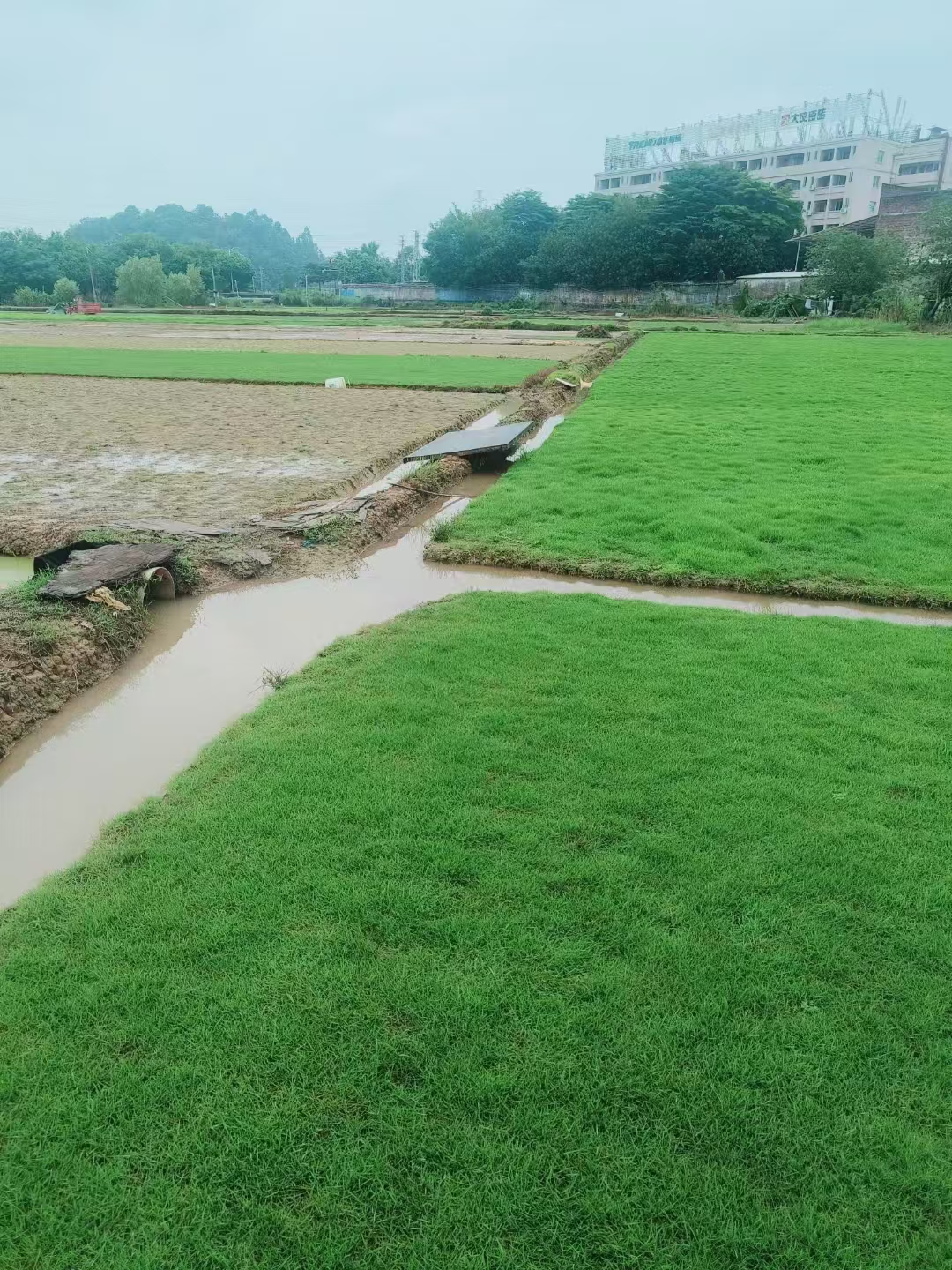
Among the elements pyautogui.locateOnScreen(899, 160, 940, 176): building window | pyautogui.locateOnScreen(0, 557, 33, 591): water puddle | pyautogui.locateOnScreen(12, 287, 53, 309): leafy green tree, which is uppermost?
pyautogui.locateOnScreen(899, 160, 940, 176): building window

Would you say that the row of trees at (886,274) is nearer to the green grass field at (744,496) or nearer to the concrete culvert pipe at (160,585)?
the green grass field at (744,496)

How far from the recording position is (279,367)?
24.4 metres

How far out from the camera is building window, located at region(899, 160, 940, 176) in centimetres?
8012

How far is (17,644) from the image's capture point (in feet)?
18.9

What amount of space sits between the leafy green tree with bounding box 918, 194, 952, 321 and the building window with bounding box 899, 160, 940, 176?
55.5 meters

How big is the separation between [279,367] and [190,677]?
2034 cm

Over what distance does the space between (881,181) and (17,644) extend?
3715 inches

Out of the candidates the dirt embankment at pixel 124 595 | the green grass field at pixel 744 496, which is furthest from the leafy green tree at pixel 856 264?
the dirt embankment at pixel 124 595

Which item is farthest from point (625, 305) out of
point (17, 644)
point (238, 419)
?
point (17, 644)

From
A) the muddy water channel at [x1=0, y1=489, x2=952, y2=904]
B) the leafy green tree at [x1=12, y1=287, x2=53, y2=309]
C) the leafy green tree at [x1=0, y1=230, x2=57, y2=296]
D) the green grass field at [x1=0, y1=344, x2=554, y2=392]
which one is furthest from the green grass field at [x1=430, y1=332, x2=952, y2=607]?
the leafy green tree at [x1=0, y1=230, x2=57, y2=296]

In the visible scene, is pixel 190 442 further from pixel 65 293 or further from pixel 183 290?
pixel 65 293

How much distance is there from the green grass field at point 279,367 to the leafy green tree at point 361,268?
77.9m

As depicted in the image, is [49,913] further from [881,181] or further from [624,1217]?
[881,181]

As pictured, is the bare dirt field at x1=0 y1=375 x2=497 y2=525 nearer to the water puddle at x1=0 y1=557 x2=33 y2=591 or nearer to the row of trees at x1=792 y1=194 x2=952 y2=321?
the water puddle at x1=0 y1=557 x2=33 y2=591
